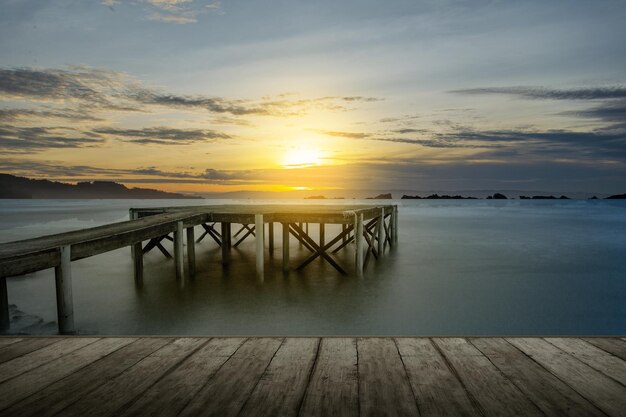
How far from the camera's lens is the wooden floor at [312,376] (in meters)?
2.39

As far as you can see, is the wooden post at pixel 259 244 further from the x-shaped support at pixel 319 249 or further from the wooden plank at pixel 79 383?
the wooden plank at pixel 79 383

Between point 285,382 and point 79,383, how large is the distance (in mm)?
1385

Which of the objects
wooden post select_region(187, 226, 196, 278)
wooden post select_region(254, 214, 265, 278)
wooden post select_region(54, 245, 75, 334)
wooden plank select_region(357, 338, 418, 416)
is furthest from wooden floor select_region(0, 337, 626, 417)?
wooden post select_region(187, 226, 196, 278)

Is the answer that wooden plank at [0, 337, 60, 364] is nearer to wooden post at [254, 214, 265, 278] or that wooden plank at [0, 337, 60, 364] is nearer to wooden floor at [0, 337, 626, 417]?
wooden floor at [0, 337, 626, 417]

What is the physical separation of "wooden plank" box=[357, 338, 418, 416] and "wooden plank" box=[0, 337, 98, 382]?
2.41 m

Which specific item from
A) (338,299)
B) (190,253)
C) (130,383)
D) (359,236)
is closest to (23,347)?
(130,383)

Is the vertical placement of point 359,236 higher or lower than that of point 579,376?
lower

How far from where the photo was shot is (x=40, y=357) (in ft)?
10.7

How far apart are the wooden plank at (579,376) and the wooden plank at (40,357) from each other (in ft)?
12.3

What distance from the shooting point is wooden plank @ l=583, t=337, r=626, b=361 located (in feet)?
10.7

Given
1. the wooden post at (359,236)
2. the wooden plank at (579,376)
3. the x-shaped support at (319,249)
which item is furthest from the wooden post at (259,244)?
the wooden plank at (579,376)

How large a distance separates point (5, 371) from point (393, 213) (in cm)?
2108

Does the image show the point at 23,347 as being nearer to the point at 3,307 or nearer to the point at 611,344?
the point at 3,307

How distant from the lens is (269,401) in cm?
244
